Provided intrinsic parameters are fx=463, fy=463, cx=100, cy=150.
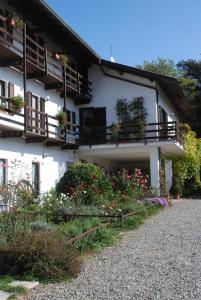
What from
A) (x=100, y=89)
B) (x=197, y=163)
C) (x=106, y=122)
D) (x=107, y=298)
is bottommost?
(x=107, y=298)

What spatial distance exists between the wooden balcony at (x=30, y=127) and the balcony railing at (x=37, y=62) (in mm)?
1718

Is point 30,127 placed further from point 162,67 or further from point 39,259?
point 162,67

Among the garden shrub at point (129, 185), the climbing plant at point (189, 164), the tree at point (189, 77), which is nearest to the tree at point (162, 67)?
the tree at point (189, 77)

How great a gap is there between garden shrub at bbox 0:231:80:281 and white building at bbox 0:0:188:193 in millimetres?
8789

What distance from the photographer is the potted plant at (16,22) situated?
18.0 metres

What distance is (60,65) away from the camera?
2406cm

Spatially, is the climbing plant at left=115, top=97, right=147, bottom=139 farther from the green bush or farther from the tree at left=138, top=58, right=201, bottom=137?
the tree at left=138, top=58, right=201, bottom=137

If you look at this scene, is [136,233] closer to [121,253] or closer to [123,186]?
[121,253]

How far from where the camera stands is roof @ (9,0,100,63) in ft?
63.8

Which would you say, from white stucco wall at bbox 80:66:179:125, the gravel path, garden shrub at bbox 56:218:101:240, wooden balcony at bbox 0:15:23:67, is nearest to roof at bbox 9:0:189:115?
white stucco wall at bbox 80:66:179:125

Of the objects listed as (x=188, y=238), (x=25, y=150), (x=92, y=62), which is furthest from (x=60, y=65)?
(x=188, y=238)

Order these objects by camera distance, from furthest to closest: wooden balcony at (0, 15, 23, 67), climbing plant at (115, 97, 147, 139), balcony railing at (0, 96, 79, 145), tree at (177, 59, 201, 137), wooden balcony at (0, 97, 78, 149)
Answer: tree at (177, 59, 201, 137) → climbing plant at (115, 97, 147, 139) → wooden balcony at (0, 97, 78, 149) → balcony railing at (0, 96, 79, 145) → wooden balcony at (0, 15, 23, 67)

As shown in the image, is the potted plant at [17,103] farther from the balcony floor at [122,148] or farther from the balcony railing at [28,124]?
the balcony floor at [122,148]

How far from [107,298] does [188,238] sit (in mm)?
5823
